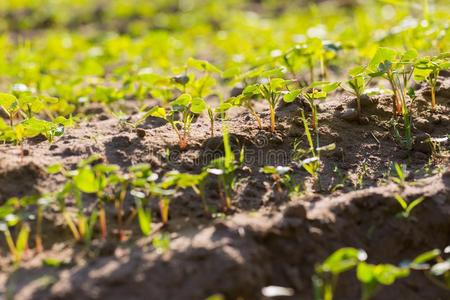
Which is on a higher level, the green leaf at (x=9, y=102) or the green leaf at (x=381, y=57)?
the green leaf at (x=381, y=57)

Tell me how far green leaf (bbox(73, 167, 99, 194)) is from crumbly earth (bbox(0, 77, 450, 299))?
0.21 metres

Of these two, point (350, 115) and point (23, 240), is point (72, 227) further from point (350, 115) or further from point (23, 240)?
point (350, 115)

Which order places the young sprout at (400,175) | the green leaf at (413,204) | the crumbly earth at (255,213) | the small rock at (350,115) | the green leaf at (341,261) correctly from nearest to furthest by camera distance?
1. the green leaf at (341,261)
2. the crumbly earth at (255,213)
3. the green leaf at (413,204)
4. the young sprout at (400,175)
5. the small rock at (350,115)

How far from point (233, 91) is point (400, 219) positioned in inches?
61.9

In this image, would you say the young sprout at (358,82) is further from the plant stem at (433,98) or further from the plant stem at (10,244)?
the plant stem at (10,244)

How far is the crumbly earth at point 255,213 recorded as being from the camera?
2070 millimetres

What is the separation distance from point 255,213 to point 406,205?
1.92 feet

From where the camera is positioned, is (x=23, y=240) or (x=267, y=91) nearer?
(x=23, y=240)

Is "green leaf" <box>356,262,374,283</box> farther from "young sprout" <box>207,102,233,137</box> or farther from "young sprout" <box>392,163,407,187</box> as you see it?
"young sprout" <box>207,102,233,137</box>

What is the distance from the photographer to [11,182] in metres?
2.50

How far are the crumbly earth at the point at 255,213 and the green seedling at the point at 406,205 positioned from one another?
0.08ft

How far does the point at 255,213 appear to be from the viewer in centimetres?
240

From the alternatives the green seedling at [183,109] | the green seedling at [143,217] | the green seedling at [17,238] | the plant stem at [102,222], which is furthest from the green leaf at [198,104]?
the green seedling at [17,238]

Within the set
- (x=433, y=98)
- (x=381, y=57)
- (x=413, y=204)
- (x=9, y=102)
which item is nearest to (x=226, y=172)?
(x=413, y=204)
